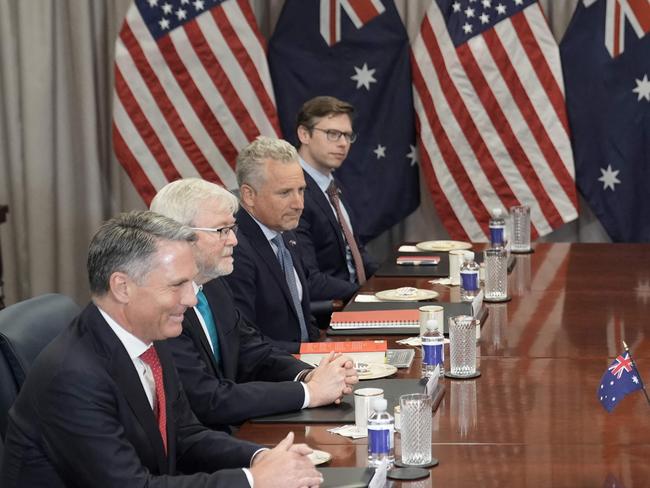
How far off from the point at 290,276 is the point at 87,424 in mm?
2185

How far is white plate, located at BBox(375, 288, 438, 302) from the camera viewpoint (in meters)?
4.68

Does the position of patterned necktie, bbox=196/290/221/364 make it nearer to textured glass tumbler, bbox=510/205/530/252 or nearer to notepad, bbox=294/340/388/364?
notepad, bbox=294/340/388/364

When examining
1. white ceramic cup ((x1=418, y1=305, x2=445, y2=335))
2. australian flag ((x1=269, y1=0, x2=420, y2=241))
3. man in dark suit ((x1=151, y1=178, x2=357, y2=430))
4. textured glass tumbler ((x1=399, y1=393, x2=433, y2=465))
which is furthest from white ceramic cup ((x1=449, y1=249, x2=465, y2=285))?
textured glass tumbler ((x1=399, y1=393, x2=433, y2=465))

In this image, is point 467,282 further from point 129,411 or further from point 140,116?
point 140,116

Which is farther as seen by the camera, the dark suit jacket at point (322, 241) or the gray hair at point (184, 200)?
the dark suit jacket at point (322, 241)

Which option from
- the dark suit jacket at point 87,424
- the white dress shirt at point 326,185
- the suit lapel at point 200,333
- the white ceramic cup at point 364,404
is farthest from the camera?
the white dress shirt at point 326,185

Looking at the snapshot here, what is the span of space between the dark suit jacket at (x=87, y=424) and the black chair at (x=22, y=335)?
47 centimetres

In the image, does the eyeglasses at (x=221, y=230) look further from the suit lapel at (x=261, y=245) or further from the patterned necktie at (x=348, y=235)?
the patterned necktie at (x=348, y=235)

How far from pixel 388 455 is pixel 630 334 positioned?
5.57 ft

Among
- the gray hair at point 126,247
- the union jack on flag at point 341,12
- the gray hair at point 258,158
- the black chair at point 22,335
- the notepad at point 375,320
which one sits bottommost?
the notepad at point 375,320

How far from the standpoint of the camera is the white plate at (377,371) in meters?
3.45

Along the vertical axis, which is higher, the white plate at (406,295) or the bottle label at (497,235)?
the bottle label at (497,235)

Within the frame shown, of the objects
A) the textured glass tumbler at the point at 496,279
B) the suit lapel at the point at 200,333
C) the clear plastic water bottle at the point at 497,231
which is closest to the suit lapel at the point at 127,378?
the suit lapel at the point at 200,333

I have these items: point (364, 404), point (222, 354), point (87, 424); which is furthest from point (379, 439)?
point (222, 354)
